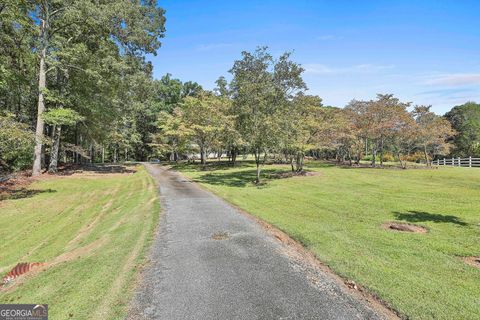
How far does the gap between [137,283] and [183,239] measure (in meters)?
2.94

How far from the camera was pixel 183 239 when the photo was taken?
932 cm

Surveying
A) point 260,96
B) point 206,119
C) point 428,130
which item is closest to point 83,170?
point 206,119

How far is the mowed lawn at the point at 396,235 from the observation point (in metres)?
5.68

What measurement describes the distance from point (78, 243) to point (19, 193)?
11271mm

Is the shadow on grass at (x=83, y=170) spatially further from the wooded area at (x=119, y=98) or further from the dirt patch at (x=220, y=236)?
the dirt patch at (x=220, y=236)

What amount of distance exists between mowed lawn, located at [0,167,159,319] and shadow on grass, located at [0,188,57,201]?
256mm

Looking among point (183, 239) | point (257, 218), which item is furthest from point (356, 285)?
point (257, 218)

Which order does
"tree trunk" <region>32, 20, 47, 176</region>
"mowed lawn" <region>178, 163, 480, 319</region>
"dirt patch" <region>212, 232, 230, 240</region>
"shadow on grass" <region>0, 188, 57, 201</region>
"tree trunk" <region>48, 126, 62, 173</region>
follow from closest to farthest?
"mowed lawn" <region>178, 163, 480, 319</region>
"dirt patch" <region>212, 232, 230, 240</region>
"shadow on grass" <region>0, 188, 57, 201</region>
"tree trunk" <region>32, 20, 47, 176</region>
"tree trunk" <region>48, 126, 62, 173</region>

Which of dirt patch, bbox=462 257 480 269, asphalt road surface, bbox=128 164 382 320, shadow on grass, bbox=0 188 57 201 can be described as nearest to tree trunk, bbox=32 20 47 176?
shadow on grass, bbox=0 188 57 201

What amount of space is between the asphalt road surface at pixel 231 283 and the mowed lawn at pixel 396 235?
3.15 feet

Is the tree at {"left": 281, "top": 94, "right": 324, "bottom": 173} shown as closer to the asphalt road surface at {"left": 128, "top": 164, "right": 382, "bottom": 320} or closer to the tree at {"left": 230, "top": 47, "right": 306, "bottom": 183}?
the tree at {"left": 230, "top": 47, "right": 306, "bottom": 183}

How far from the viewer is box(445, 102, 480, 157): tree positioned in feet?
175

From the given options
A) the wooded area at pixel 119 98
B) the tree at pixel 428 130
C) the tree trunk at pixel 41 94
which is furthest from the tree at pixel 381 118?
the tree trunk at pixel 41 94

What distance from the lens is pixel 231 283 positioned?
627 centimetres
